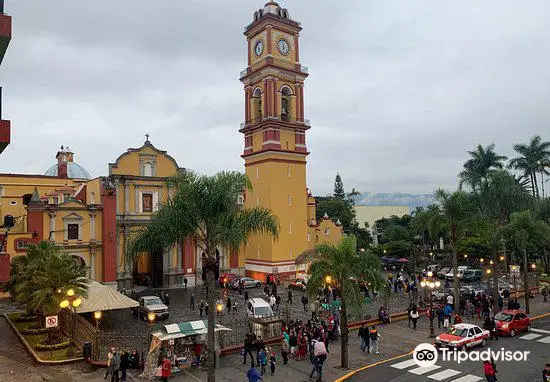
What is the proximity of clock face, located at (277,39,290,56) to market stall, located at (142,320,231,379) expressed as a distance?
117ft

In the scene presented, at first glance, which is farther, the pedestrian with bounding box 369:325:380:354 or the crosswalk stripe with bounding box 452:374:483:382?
the pedestrian with bounding box 369:325:380:354

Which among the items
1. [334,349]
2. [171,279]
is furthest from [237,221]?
[171,279]

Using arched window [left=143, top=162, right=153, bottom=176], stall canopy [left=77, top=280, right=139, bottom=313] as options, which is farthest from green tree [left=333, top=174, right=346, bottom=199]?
stall canopy [left=77, top=280, right=139, bottom=313]

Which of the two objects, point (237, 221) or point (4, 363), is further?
point (4, 363)

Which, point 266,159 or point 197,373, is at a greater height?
point 266,159

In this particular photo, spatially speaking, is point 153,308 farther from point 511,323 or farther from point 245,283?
point 511,323

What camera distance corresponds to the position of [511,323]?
24094mm

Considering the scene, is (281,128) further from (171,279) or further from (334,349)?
(334,349)

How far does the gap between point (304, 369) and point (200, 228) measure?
7.59 meters

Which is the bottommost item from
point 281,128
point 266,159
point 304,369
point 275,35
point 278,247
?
point 304,369

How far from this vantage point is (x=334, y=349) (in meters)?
22.2

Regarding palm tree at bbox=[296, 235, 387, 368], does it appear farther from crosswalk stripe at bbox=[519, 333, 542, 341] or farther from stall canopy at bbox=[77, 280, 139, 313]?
stall canopy at bbox=[77, 280, 139, 313]

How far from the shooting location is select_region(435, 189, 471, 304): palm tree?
2908cm

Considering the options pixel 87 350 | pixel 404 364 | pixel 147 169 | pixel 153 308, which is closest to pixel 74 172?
pixel 147 169
